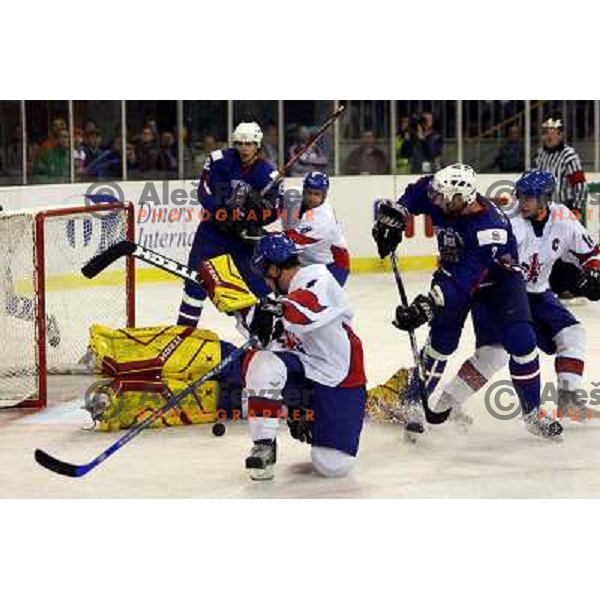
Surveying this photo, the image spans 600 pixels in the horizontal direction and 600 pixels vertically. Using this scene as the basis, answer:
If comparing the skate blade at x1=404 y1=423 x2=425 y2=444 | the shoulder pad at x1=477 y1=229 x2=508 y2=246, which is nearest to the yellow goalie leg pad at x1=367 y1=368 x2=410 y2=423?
the skate blade at x1=404 y1=423 x2=425 y2=444

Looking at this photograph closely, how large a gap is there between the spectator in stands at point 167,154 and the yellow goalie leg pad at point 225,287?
5.63 meters

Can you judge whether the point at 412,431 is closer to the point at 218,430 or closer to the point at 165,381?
the point at 218,430

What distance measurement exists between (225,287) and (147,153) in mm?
5870

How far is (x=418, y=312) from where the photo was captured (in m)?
5.32

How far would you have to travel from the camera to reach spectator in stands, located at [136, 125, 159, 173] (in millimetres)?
10914

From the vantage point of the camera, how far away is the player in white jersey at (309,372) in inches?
191

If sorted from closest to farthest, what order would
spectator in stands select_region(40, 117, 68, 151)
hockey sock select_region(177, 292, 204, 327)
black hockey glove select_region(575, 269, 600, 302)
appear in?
black hockey glove select_region(575, 269, 600, 302), hockey sock select_region(177, 292, 204, 327), spectator in stands select_region(40, 117, 68, 151)

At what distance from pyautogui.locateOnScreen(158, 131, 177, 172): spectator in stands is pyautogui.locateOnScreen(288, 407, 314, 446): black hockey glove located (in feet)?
19.9

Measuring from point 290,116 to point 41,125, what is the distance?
1973mm

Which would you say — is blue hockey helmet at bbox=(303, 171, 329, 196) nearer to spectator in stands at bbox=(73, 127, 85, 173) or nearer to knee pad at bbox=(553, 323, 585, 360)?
knee pad at bbox=(553, 323, 585, 360)

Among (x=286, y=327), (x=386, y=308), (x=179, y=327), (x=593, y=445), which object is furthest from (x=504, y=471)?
(x=386, y=308)

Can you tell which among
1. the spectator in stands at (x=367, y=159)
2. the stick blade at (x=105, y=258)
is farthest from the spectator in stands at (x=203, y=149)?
the stick blade at (x=105, y=258)

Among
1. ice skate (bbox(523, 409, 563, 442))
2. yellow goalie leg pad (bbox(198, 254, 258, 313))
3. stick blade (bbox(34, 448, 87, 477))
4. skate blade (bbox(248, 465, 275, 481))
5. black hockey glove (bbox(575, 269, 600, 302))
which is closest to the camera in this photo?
stick blade (bbox(34, 448, 87, 477))

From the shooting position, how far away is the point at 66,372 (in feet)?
22.5
